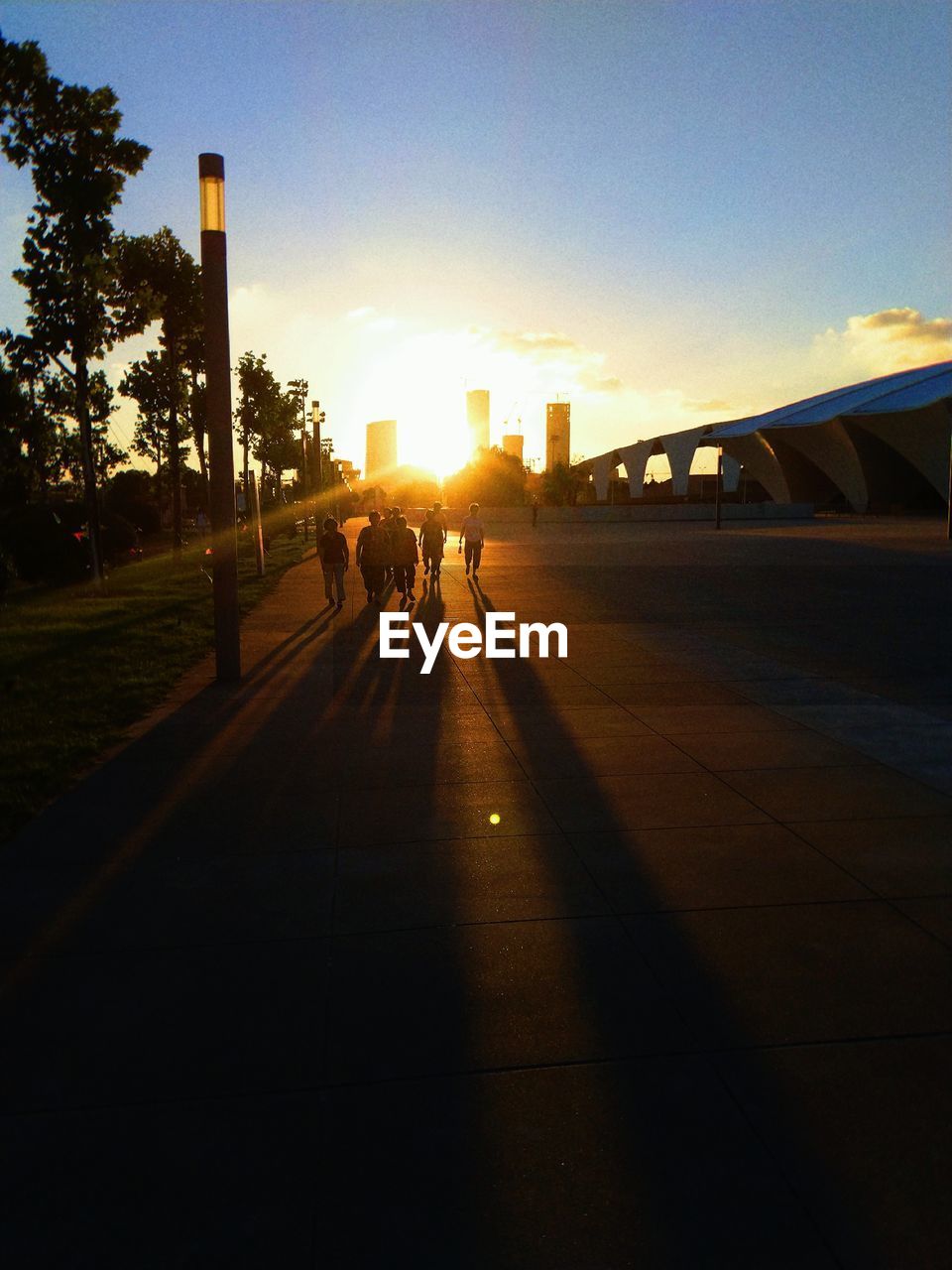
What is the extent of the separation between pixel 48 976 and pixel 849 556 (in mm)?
28208

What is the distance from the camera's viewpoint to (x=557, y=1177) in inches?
108

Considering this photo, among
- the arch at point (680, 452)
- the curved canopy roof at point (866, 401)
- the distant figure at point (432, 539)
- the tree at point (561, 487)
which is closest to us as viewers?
the distant figure at point (432, 539)

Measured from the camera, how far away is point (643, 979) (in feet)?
12.6

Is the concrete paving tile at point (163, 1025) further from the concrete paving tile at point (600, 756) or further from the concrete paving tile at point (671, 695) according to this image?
the concrete paving tile at point (671, 695)

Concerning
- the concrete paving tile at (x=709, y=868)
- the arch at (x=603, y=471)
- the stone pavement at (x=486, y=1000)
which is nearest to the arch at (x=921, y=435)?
the arch at (x=603, y=471)

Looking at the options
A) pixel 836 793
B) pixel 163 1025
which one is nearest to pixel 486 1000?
pixel 163 1025

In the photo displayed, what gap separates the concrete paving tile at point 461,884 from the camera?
177 inches

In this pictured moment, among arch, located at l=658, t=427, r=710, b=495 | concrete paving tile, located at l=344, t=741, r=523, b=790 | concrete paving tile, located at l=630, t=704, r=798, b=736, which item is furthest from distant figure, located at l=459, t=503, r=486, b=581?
arch, located at l=658, t=427, r=710, b=495

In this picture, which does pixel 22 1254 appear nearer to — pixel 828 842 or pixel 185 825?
pixel 185 825

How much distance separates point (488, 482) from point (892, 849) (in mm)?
104846

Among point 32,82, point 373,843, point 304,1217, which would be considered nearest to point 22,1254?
point 304,1217

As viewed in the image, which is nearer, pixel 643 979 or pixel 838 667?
pixel 643 979

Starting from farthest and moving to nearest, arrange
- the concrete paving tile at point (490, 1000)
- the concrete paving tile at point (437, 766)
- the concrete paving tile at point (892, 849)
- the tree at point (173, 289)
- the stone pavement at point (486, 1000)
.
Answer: the tree at point (173, 289), the concrete paving tile at point (437, 766), the concrete paving tile at point (892, 849), the concrete paving tile at point (490, 1000), the stone pavement at point (486, 1000)

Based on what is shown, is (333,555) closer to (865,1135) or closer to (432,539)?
(432,539)
